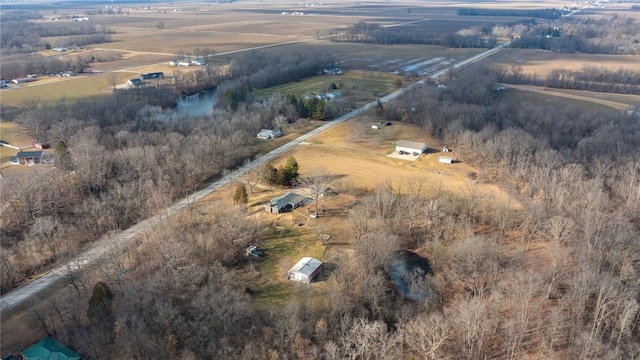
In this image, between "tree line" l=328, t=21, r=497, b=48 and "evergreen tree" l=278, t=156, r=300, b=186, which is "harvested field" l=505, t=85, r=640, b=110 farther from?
"tree line" l=328, t=21, r=497, b=48

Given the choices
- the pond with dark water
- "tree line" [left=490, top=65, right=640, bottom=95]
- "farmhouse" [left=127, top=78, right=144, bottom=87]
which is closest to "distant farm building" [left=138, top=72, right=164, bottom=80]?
"farmhouse" [left=127, top=78, right=144, bottom=87]

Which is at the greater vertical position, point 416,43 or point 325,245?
point 416,43

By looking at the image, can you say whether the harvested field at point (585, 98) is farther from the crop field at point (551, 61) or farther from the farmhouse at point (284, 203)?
the farmhouse at point (284, 203)

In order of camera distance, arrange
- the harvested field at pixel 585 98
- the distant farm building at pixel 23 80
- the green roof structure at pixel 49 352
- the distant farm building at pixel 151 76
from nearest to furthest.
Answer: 1. the green roof structure at pixel 49 352
2. the harvested field at pixel 585 98
3. the distant farm building at pixel 23 80
4. the distant farm building at pixel 151 76

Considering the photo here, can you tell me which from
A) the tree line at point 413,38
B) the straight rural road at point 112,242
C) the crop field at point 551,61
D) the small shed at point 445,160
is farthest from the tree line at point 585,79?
the straight rural road at point 112,242

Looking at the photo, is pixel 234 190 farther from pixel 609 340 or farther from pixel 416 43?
pixel 416 43

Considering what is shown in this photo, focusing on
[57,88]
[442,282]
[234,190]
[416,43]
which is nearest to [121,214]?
[234,190]

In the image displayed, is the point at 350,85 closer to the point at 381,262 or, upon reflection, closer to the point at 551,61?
the point at 551,61
